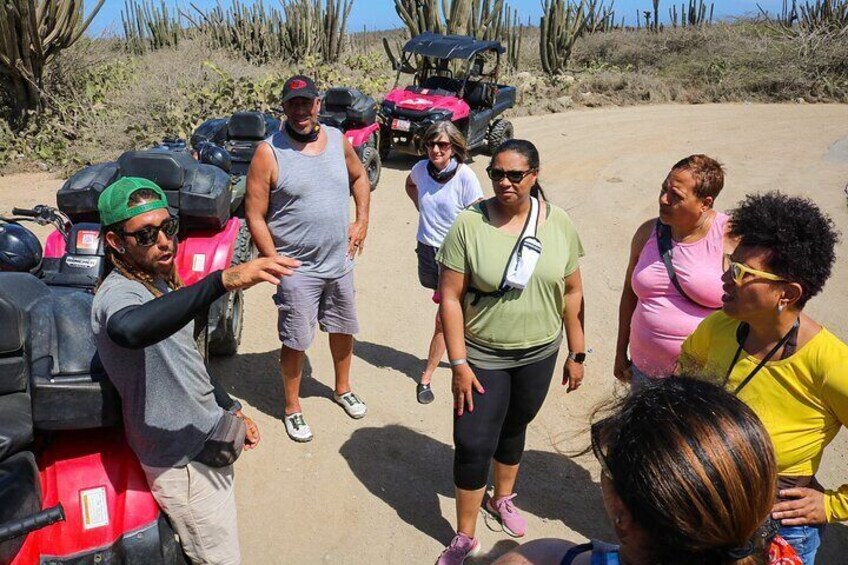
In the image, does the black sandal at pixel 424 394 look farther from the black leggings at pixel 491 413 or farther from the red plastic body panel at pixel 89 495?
the red plastic body panel at pixel 89 495

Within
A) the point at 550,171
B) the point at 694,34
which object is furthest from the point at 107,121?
the point at 694,34

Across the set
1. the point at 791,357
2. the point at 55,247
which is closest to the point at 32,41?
the point at 55,247

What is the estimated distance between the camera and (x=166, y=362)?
2.00 metres

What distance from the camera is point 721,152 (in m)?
10.5

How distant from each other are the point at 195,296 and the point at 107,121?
10090 millimetres

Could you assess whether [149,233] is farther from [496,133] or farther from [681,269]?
[496,133]

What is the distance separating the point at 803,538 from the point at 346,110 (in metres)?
7.16

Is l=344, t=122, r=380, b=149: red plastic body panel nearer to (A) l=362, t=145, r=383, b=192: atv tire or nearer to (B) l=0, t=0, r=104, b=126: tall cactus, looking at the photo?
(A) l=362, t=145, r=383, b=192: atv tire

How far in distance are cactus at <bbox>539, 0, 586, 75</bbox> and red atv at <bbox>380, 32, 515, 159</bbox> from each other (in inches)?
292

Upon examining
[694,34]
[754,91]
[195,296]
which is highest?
[694,34]

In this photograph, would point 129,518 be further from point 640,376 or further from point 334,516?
point 640,376

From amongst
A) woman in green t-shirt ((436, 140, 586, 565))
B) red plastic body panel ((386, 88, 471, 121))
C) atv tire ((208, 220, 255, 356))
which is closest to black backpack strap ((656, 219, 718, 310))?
woman in green t-shirt ((436, 140, 586, 565))

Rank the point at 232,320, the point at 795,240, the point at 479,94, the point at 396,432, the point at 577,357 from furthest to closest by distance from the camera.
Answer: the point at 479,94 → the point at 232,320 → the point at 396,432 → the point at 577,357 → the point at 795,240

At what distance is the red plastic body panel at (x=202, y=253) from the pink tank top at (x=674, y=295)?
2.30 meters
